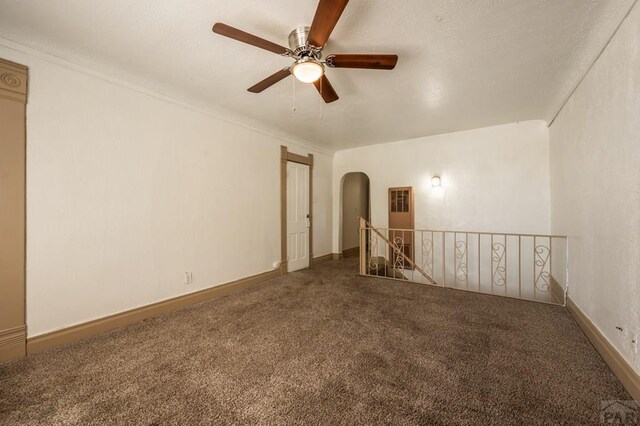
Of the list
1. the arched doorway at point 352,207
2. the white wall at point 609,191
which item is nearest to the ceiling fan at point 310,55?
the white wall at point 609,191

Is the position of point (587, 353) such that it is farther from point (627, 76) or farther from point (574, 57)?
point (574, 57)

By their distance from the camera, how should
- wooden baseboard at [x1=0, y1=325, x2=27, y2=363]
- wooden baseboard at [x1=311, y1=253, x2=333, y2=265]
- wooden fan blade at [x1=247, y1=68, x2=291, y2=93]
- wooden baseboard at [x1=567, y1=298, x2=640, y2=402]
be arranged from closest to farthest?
wooden baseboard at [x1=567, y1=298, x2=640, y2=402]
wooden baseboard at [x1=0, y1=325, x2=27, y2=363]
wooden fan blade at [x1=247, y1=68, x2=291, y2=93]
wooden baseboard at [x1=311, y1=253, x2=333, y2=265]

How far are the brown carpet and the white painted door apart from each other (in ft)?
6.67

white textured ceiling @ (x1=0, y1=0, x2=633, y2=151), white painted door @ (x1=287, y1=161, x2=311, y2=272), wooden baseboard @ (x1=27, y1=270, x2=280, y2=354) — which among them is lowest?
wooden baseboard @ (x1=27, y1=270, x2=280, y2=354)

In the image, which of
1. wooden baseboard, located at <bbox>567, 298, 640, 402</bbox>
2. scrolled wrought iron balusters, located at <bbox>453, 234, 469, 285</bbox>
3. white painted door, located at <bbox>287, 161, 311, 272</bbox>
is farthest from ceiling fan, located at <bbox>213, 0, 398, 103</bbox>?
scrolled wrought iron balusters, located at <bbox>453, 234, 469, 285</bbox>

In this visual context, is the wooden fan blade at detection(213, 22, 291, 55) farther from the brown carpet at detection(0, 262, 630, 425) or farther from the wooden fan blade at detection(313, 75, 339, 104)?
the brown carpet at detection(0, 262, 630, 425)

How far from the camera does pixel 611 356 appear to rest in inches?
72.2

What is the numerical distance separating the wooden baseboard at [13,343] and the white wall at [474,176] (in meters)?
5.16

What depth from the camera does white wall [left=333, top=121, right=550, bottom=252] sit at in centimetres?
411

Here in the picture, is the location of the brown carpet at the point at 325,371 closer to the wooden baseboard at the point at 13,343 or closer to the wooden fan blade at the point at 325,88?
the wooden baseboard at the point at 13,343

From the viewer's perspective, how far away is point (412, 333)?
239cm

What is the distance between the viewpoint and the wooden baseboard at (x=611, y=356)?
156cm

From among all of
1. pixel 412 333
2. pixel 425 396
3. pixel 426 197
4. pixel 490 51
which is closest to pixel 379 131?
pixel 426 197

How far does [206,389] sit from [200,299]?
179 centimetres
